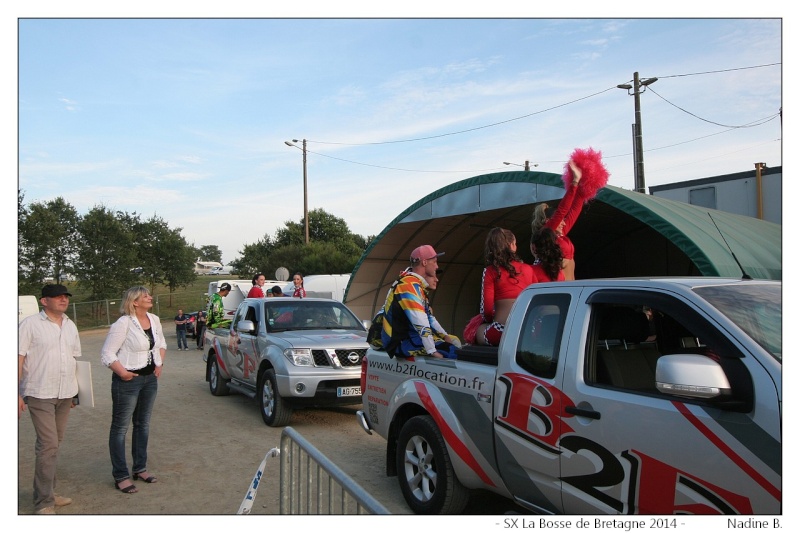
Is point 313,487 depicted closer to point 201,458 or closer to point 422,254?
point 422,254

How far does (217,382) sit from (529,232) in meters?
8.81

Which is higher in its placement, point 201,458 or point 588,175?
point 588,175

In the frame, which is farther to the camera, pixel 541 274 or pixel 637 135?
pixel 637 135

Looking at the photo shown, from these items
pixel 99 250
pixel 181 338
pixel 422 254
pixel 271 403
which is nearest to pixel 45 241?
pixel 99 250

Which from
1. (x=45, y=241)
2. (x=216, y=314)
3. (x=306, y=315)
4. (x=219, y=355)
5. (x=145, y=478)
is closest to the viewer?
(x=145, y=478)

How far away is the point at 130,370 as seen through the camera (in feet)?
19.9

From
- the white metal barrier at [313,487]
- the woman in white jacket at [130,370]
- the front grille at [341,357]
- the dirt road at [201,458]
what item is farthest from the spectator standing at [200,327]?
the white metal barrier at [313,487]

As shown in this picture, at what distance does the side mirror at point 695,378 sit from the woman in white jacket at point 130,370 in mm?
4591

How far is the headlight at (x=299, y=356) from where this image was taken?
8.70m

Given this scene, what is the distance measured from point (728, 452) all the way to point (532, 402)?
4.07ft

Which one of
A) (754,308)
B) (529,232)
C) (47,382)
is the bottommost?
(47,382)

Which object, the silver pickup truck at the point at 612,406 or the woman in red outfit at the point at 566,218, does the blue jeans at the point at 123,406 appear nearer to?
the silver pickup truck at the point at 612,406

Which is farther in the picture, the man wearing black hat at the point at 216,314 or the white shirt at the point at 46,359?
the man wearing black hat at the point at 216,314

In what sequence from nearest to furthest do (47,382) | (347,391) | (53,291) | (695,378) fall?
(695,378), (47,382), (53,291), (347,391)
